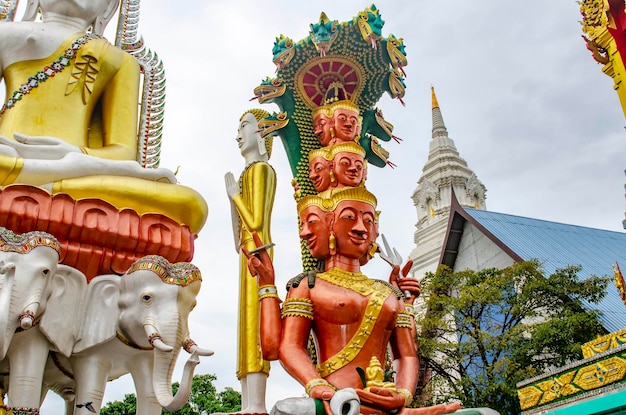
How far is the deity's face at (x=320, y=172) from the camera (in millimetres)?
4625

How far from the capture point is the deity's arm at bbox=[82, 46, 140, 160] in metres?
6.54

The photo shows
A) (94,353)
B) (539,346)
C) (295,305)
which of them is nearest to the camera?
(295,305)

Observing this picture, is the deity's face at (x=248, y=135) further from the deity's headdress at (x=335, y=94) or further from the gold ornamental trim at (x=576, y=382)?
Result: the gold ornamental trim at (x=576, y=382)

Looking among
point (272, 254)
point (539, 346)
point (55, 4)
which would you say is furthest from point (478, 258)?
point (55, 4)

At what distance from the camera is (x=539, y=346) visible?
10.4 m

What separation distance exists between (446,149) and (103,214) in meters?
24.9

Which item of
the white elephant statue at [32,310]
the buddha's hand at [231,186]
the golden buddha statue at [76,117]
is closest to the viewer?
the white elephant statue at [32,310]

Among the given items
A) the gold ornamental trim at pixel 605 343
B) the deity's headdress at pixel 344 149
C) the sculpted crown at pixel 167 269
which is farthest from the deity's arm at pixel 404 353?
the gold ornamental trim at pixel 605 343

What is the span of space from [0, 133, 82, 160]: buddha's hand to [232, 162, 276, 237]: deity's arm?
1698 mm

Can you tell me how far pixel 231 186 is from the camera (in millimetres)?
6883

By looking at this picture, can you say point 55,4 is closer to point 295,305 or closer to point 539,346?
point 295,305

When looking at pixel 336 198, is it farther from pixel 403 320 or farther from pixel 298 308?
pixel 403 320

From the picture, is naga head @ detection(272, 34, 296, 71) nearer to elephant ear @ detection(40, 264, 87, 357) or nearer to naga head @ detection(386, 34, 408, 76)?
naga head @ detection(386, 34, 408, 76)

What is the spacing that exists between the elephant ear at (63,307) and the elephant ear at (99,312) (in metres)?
0.05
